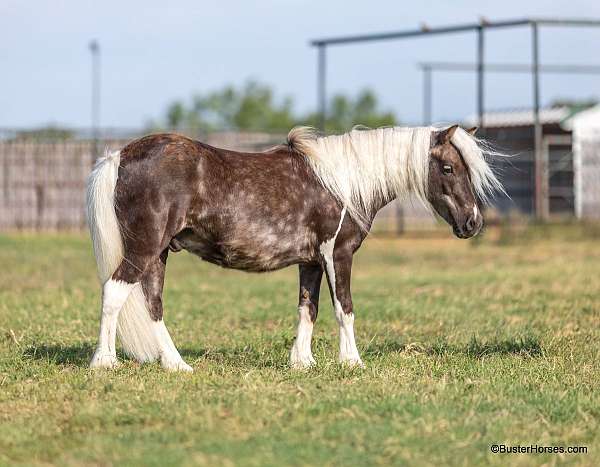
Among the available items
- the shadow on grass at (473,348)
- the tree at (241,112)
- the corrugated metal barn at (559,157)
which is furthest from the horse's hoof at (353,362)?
the tree at (241,112)

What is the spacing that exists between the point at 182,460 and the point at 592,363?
13.4 ft

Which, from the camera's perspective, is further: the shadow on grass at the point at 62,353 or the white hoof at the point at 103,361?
the shadow on grass at the point at 62,353

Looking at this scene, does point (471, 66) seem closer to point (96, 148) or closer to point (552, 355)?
point (96, 148)

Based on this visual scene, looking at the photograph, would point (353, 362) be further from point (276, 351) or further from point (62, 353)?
point (62, 353)

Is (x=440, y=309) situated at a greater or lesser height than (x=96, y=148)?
lesser

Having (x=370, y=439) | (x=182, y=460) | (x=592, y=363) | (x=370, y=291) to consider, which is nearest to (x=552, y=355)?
(x=592, y=363)

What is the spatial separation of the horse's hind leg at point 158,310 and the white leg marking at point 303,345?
2.88 feet

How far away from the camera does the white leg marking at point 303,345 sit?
24.9 feet

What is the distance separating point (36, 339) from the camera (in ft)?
29.3

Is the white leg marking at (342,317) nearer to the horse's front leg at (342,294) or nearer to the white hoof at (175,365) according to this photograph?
the horse's front leg at (342,294)

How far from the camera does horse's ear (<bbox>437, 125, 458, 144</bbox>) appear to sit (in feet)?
25.3

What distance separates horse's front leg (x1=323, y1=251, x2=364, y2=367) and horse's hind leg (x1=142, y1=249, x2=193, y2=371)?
1.26 metres

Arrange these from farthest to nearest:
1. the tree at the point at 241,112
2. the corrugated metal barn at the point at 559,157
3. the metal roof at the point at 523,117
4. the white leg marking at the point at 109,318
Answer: the tree at the point at 241,112 → the metal roof at the point at 523,117 → the corrugated metal barn at the point at 559,157 → the white leg marking at the point at 109,318

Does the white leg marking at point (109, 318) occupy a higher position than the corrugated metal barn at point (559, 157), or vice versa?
the corrugated metal barn at point (559, 157)
